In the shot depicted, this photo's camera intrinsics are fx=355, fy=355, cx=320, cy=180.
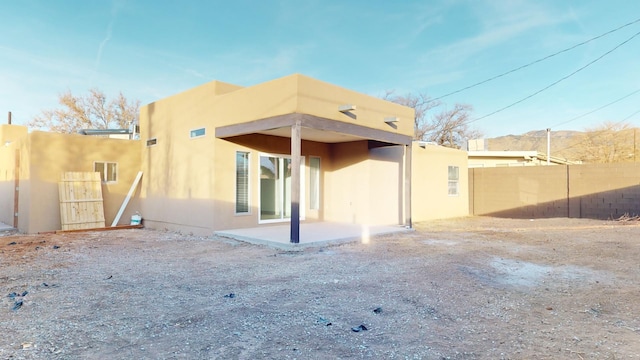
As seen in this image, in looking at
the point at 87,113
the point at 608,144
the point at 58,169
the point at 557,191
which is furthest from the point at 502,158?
the point at 87,113

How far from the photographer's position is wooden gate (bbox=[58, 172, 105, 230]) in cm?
967

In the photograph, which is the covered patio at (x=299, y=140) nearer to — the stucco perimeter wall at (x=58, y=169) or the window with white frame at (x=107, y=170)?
the stucco perimeter wall at (x=58, y=169)

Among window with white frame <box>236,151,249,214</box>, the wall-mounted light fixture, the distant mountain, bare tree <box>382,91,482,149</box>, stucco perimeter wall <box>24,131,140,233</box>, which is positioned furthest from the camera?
the distant mountain

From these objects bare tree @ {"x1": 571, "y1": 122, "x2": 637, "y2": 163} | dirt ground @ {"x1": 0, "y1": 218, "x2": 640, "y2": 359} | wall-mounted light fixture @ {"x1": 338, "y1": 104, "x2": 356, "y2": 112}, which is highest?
bare tree @ {"x1": 571, "y1": 122, "x2": 637, "y2": 163}

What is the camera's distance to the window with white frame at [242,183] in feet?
29.4

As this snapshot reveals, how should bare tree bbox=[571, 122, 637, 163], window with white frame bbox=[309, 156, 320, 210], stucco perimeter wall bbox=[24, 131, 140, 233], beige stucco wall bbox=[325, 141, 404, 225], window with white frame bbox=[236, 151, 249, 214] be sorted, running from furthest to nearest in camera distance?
bare tree bbox=[571, 122, 637, 163]
window with white frame bbox=[309, 156, 320, 210]
beige stucco wall bbox=[325, 141, 404, 225]
stucco perimeter wall bbox=[24, 131, 140, 233]
window with white frame bbox=[236, 151, 249, 214]

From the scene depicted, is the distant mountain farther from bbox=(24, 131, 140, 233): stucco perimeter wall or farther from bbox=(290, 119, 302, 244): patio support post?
bbox=(290, 119, 302, 244): patio support post

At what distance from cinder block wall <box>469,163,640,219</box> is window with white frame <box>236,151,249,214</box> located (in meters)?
10.0

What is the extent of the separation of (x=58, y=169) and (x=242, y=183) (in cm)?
529

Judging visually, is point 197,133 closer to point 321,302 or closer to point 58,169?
point 58,169

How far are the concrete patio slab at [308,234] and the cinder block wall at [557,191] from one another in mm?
6691

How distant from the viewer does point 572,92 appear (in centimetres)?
1919

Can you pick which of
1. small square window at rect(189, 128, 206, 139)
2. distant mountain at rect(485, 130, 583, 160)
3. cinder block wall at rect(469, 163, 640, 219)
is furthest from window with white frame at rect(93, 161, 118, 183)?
distant mountain at rect(485, 130, 583, 160)

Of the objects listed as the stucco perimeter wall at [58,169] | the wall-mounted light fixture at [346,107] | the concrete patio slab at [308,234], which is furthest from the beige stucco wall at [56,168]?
the wall-mounted light fixture at [346,107]
